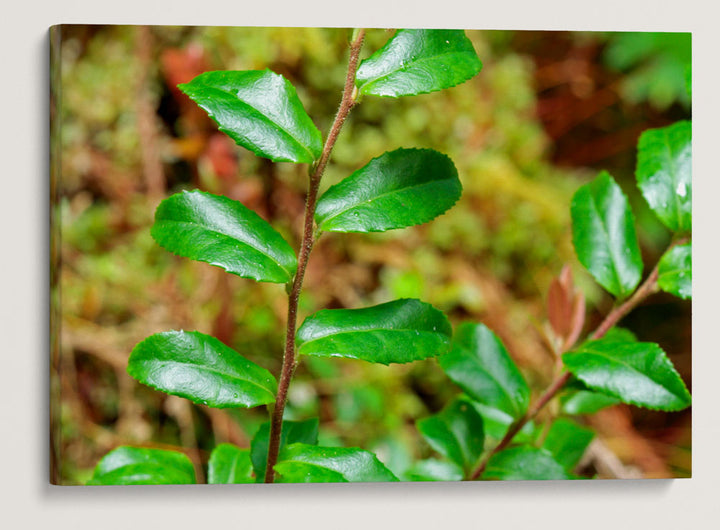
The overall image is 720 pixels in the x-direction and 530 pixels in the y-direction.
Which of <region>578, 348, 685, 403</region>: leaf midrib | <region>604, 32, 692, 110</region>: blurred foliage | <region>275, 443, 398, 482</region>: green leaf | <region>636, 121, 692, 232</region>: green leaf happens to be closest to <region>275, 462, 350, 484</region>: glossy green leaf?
<region>275, 443, 398, 482</region>: green leaf

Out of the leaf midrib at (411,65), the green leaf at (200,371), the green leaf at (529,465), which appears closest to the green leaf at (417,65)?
the leaf midrib at (411,65)

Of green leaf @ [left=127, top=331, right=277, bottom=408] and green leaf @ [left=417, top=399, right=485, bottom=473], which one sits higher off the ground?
green leaf @ [left=127, top=331, right=277, bottom=408]

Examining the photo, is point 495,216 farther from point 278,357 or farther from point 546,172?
point 278,357

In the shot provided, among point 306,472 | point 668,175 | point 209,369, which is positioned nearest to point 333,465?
point 306,472

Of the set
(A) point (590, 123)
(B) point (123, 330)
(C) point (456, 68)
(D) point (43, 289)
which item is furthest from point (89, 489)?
(A) point (590, 123)

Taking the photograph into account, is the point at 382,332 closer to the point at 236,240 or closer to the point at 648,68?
the point at 236,240

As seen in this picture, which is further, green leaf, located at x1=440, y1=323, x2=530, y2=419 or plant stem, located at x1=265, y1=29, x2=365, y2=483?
green leaf, located at x1=440, y1=323, x2=530, y2=419

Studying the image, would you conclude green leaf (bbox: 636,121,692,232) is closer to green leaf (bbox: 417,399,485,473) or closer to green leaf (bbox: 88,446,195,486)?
green leaf (bbox: 417,399,485,473)
